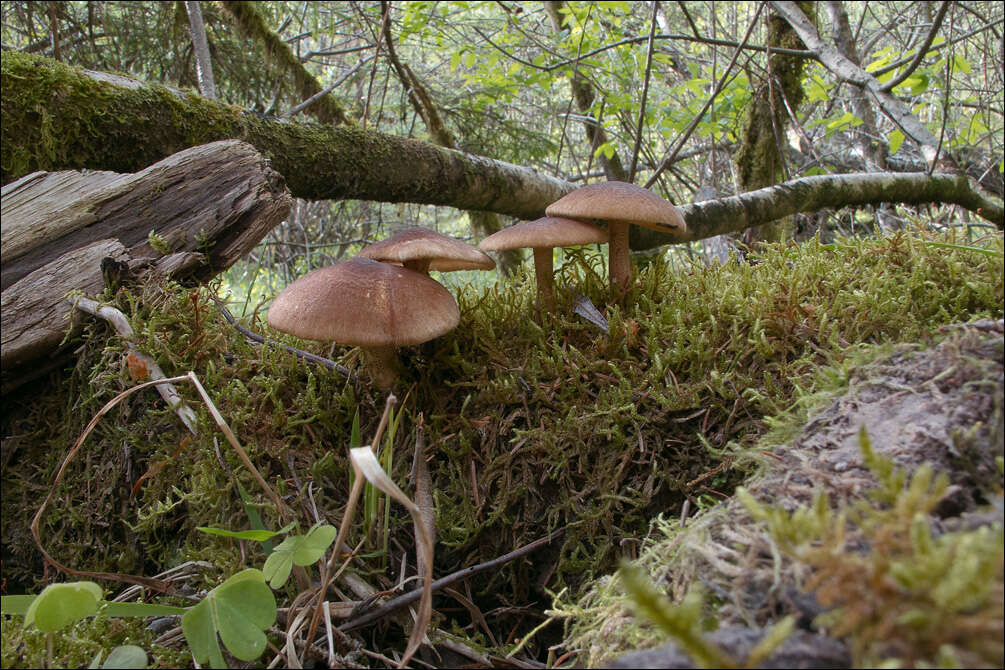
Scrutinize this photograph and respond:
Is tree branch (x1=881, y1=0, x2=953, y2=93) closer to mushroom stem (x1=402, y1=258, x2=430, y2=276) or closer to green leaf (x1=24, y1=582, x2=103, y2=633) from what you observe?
mushroom stem (x1=402, y1=258, x2=430, y2=276)

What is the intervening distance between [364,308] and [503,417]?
0.65 metres

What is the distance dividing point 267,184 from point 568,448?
185 cm

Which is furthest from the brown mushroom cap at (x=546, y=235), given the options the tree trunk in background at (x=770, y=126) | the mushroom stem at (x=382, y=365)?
the tree trunk in background at (x=770, y=126)

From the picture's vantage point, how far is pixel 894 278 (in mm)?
1807

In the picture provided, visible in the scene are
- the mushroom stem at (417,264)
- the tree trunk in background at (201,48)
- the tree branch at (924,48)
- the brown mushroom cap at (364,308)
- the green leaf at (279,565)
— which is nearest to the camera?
the green leaf at (279,565)

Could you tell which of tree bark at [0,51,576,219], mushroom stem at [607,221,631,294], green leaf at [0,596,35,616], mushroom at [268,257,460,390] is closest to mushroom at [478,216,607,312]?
mushroom stem at [607,221,631,294]

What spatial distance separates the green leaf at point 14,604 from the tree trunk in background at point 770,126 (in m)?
6.00

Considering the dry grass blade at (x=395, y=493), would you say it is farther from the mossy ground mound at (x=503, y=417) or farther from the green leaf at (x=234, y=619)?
the mossy ground mound at (x=503, y=417)

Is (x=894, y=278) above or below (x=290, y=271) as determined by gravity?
above

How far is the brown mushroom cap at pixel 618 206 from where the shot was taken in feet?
6.95

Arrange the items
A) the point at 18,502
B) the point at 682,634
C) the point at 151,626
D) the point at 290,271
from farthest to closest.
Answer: the point at 290,271, the point at 18,502, the point at 151,626, the point at 682,634

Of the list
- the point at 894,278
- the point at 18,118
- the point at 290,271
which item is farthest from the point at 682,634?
the point at 290,271

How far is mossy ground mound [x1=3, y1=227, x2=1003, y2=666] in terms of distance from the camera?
1.73 metres

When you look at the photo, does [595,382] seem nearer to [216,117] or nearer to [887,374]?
[887,374]
